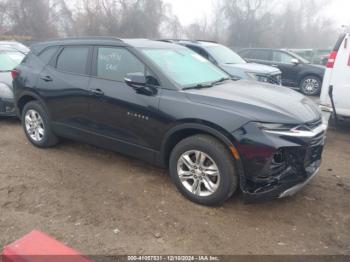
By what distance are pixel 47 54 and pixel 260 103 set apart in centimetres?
334

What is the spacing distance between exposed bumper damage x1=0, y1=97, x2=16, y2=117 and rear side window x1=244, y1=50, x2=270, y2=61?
355 inches

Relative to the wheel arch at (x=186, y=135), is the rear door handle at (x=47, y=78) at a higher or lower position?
higher

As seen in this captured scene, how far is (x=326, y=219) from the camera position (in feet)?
11.2

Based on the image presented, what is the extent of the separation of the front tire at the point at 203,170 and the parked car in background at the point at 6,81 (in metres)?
4.37

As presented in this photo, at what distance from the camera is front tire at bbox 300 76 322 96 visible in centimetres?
1114

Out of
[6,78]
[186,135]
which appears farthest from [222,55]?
[186,135]

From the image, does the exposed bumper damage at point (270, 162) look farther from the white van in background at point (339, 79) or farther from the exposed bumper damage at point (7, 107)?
the exposed bumper damage at point (7, 107)

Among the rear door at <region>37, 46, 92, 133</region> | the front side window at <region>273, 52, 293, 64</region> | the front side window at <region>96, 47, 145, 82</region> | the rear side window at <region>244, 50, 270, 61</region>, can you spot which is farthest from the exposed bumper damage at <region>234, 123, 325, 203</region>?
the rear side window at <region>244, 50, 270, 61</region>

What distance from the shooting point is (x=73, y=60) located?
15.3 feet

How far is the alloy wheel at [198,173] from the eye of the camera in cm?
347

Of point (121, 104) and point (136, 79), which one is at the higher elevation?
point (136, 79)

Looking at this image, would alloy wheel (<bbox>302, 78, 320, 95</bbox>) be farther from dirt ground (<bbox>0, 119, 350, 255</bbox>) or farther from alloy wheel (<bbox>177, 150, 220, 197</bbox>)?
alloy wheel (<bbox>177, 150, 220, 197</bbox>)

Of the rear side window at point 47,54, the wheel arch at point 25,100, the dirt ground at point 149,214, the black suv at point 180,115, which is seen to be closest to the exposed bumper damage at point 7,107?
the wheel arch at point 25,100

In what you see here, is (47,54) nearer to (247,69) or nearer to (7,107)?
(7,107)
